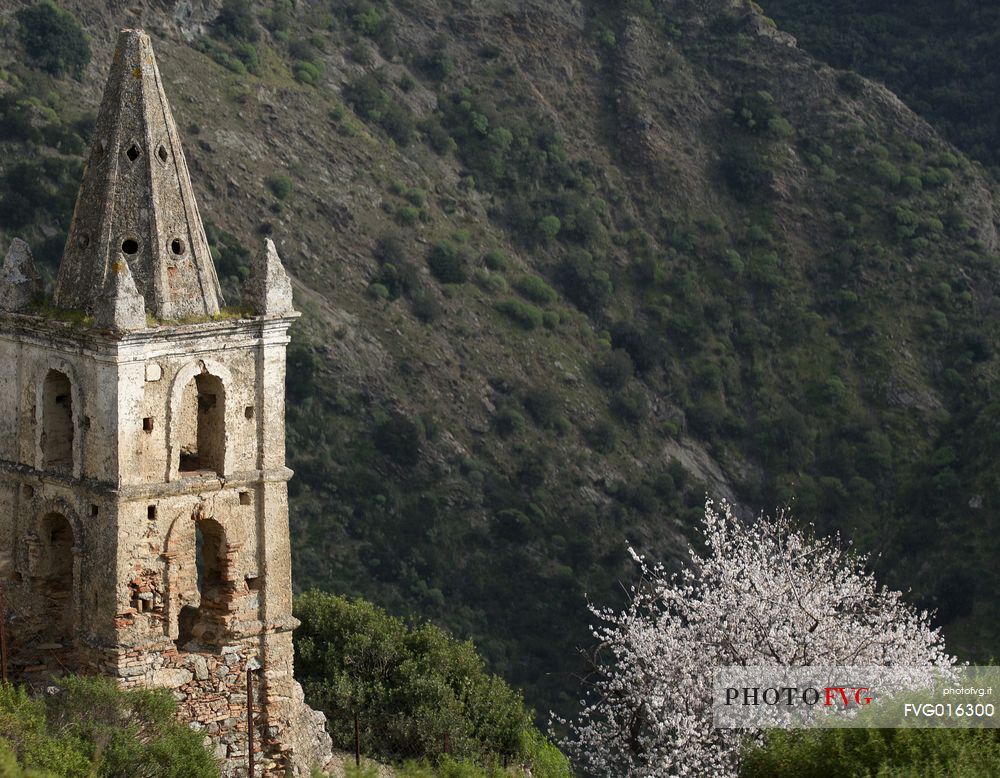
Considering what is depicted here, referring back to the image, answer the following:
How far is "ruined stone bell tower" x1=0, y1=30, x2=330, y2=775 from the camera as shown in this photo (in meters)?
27.0

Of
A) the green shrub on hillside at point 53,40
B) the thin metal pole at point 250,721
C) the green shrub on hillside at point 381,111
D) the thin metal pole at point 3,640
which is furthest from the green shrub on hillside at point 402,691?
the green shrub on hillside at point 381,111

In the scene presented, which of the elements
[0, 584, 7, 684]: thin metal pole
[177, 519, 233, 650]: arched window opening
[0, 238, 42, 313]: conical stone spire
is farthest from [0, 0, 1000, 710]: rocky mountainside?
[0, 238, 42, 313]: conical stone spire

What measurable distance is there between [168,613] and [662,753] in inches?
429

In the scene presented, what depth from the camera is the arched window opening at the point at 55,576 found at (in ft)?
92.3

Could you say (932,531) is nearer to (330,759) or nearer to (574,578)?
(574,578)

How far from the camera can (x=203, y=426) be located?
28.2 meters

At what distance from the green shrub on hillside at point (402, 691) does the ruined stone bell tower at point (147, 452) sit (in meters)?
5.55

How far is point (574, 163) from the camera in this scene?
77.2 meters

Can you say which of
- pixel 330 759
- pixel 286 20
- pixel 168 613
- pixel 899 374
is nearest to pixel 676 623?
pixel 330 759

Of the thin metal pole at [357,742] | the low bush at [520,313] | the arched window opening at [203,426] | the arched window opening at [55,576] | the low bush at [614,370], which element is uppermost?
the low bush at [520,313]

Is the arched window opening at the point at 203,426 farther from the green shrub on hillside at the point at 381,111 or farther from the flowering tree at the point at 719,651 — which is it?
the green shrub on hillside at the point at 381,111

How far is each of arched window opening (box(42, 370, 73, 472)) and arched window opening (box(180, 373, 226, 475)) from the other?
5.02 feet

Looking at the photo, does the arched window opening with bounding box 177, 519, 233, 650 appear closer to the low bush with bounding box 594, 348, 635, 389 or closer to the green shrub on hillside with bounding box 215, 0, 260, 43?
the low bush with bounding box 594, 348, 635, 389

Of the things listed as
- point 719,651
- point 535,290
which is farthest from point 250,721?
point 535,290
